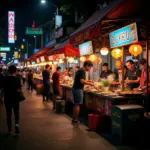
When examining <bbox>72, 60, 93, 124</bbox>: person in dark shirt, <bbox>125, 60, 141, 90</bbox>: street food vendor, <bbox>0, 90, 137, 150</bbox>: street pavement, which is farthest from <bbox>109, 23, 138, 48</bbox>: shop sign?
<bbox>0, 90, 137, 150</bbox>: street pavement

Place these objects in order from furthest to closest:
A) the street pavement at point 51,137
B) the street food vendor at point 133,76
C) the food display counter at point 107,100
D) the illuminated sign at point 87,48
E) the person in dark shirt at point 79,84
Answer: the illuminated sign at point 87,48
the street food vendor at point 133,76
the person in dark shirt at point 79,84
the food display counter at point 107,100
the street pavement at point 51,137

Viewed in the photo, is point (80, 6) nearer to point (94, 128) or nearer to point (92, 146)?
point (94, 128)

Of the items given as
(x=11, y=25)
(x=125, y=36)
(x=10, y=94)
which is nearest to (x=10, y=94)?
(x=10, y=94)

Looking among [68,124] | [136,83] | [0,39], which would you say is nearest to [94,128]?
[68,124]

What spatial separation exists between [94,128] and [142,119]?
1.83 meters

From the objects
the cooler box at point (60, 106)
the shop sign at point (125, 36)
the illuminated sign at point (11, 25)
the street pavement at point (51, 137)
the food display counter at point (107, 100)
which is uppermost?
the illuminated sign at point (11, 25)

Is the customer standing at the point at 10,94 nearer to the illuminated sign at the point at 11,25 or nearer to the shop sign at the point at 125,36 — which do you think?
the shop sign at the point at 125,36

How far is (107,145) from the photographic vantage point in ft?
23.0

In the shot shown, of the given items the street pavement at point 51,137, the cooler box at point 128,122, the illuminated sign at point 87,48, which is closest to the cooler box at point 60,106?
the street pavement at point 51,137

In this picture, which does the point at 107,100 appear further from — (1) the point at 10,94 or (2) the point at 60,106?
(2) the point at 60,106

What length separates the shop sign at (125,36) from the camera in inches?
306

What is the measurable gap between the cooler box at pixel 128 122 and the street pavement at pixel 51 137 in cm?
49

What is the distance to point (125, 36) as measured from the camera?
27.1ft

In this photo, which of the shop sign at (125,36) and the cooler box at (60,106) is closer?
the shop sign at (125,36)
